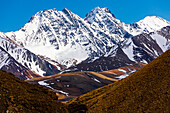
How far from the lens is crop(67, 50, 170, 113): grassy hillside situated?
3334cm

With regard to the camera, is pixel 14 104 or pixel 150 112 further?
pixel 150 112

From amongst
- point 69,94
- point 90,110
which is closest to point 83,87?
point 69,94

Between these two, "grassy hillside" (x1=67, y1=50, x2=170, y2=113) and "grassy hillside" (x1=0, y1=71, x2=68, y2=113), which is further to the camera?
"grassy hillside" (x1=67, y1=50, x2=170, y2=113)

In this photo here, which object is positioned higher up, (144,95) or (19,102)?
(19,102)

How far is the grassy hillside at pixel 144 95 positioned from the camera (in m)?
33.3

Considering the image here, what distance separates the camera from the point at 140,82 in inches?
1558

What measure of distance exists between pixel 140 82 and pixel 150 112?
26.7ft

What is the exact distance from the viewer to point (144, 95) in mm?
35688

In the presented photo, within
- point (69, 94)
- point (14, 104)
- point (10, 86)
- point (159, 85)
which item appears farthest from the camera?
point (69, 94)

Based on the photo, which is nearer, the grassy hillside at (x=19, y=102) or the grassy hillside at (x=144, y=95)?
the grassy hillside at (x=19, y=102)

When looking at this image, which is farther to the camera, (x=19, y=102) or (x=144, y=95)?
(x=144, y=95)

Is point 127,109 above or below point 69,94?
below

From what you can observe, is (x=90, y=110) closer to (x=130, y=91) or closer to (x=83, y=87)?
(x=130, y=91)

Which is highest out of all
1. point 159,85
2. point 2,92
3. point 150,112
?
point 2,92
